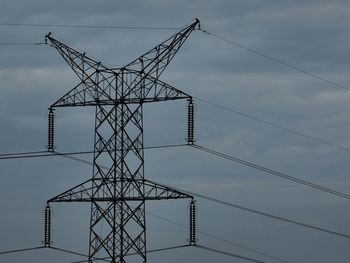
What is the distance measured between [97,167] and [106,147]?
1.33 m

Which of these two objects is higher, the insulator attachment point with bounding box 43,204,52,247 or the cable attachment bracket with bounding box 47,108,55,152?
the cable attachment bracket with bounding box 47,108,55,152

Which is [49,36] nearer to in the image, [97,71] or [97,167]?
[97,71]

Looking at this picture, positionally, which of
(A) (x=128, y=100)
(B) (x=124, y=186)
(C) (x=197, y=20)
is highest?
(C) (x=197, y=20)

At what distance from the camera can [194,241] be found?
6425 cm

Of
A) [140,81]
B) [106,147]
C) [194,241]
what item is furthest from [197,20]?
[194,241]

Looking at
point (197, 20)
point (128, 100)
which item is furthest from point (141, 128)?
point (197, 20)

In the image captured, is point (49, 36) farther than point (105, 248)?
Yes

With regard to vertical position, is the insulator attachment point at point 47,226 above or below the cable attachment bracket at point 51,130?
below

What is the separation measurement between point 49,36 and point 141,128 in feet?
28.4

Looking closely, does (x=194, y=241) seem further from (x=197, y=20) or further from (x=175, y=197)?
(x=197, y=20)

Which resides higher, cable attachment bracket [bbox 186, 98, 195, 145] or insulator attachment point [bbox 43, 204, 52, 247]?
cable attachment bracket [bbox 186, 98, 195, 145]

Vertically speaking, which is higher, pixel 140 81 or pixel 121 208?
pixel 140 81

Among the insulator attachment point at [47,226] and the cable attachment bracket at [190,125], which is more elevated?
→ the cable attachment bracket at [190,125]

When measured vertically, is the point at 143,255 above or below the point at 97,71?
below
